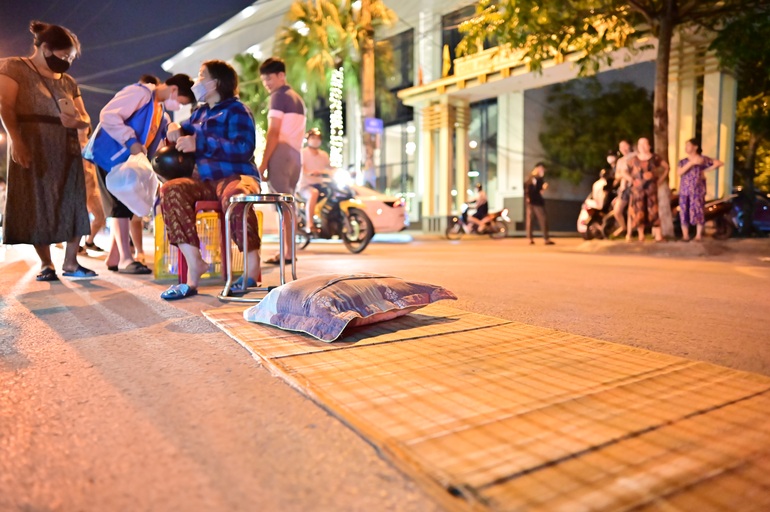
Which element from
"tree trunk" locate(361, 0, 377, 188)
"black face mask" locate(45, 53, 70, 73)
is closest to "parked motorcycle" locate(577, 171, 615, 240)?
"tree trunk" locate(361, 0, 377, 188)

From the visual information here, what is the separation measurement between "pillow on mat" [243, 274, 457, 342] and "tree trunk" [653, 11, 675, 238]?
787 centimetres

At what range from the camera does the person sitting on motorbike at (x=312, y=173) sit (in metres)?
8.48

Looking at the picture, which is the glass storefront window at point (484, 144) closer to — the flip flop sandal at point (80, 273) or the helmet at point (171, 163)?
the flip flop sandal at point (80, 273)

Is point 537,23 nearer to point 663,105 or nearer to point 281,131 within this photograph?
point 663,105

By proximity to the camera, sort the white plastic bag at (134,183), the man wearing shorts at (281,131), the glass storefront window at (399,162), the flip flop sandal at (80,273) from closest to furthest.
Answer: the white plastic bag at (134,183) < the flip flop sandal at (80,273) < the man wearing shorts at (281,131) < the glass storefront window at (399,162)

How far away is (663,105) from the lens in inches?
359

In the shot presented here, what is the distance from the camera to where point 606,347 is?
222cm

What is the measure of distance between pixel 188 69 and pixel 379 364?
35.7 meters

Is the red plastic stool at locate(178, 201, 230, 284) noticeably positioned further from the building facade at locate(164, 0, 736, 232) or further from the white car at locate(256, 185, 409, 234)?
the building facade at locate(164, 0, 736, 232)

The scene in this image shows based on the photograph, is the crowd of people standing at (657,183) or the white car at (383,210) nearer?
the crowd of people standing at (657,183)

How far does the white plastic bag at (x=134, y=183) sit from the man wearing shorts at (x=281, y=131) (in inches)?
47.7

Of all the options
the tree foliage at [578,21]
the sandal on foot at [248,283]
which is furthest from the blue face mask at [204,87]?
the tree foliage at [578,21]

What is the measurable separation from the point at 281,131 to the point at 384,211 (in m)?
5.10

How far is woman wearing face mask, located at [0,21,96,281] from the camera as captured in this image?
169 inches
